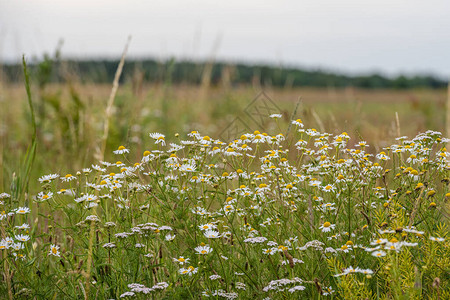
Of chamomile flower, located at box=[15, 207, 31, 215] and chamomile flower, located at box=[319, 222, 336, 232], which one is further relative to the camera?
chamomile flower, located at box=[15, 207, 31, 215]

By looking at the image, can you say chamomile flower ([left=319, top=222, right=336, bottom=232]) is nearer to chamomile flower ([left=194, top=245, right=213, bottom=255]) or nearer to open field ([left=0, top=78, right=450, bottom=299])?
open field ([left=0, top=78, right=450, bottom=299])

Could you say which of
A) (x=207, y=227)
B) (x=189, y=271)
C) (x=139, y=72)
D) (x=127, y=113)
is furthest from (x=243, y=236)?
(x=139, y=72)

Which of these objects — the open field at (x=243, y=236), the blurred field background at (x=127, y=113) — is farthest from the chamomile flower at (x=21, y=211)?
the blurred field background at (x=127, y=113)

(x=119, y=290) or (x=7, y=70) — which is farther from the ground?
(x=7, y=70)

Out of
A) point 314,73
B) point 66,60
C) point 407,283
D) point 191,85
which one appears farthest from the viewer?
point 314,73

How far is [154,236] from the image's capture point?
209cm

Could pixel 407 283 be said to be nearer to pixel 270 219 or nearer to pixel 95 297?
pixel 270 219

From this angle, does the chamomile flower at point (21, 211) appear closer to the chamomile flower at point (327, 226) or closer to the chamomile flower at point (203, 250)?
the chamomile flower at point (203, 250)

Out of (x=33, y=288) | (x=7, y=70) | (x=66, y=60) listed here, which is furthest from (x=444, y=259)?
(x=7, y=70)

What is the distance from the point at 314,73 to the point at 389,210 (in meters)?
32.7

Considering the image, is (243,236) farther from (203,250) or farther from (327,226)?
(327,226)

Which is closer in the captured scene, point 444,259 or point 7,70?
point 444,259

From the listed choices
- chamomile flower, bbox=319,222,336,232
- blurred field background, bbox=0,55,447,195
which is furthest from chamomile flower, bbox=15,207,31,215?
chamomile flower, bbox=319,222,336,232

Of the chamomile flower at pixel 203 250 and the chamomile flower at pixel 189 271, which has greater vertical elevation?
the chamomile flower at pixel 203 250
